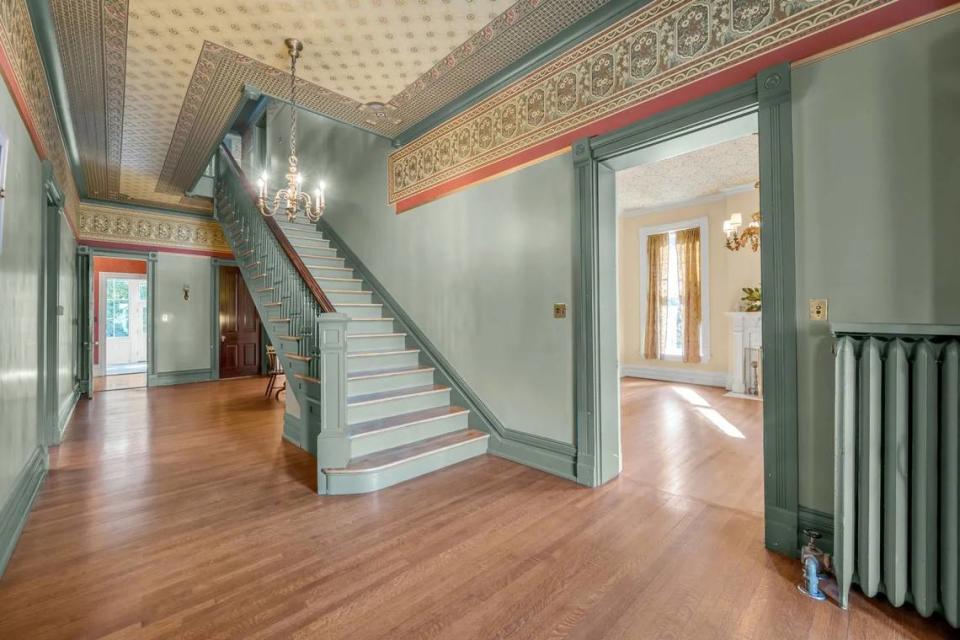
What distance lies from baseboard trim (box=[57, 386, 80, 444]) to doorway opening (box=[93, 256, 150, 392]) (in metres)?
3.40

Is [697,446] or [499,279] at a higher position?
[499,279]

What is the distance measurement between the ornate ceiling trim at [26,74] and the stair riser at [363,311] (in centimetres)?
277

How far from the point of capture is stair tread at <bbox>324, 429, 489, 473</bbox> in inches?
124

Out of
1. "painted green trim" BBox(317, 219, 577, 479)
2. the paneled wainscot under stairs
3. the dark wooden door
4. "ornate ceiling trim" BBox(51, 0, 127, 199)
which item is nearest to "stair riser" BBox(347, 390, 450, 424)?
the paneled wainscot under stairs

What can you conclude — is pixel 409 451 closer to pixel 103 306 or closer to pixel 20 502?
pixel 20 502

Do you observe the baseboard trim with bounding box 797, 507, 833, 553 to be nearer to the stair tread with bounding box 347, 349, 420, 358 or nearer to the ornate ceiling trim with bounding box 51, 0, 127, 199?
the stair tread with bounding box 347, 349, 420, 358

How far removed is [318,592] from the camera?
6.41ft

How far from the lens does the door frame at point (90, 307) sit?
6.90 meters

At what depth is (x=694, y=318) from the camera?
302 inches

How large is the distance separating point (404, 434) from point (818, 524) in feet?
9.16

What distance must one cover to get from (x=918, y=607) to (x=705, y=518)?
100 centimetres

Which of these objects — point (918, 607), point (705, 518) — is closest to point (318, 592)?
point (705, 518)

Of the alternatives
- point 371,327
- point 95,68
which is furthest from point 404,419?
point 95,68

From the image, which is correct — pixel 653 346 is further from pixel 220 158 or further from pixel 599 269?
pixel 220 158
